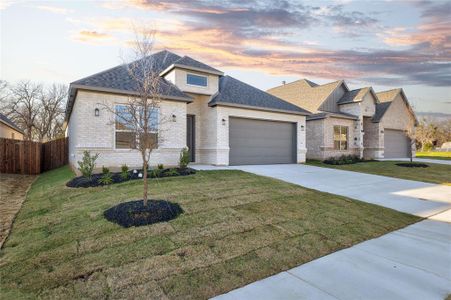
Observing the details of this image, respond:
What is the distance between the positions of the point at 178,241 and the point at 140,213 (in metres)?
1.48

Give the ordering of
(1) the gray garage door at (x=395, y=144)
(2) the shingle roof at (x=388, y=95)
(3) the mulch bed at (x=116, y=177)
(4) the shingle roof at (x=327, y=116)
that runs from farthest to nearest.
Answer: (2) the shingle roof at (x=388, y=95) → (1) the gray garage door at (x=395, y=144) → (4) the shingle roof at (x=327, y=116) → (3) the mulch bed at (x=116, y=177)

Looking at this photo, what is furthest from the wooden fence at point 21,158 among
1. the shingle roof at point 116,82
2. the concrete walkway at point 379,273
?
the concrete walkway at point 379,273

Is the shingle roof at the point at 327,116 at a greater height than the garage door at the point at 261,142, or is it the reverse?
the shingle roof at the point at 327,116

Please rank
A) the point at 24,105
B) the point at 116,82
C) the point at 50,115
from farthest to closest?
the point at 50,115 < the point at 24,105 < the point at 116,82

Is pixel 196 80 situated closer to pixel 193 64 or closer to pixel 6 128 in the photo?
pixel 193 64

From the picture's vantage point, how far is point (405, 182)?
12117mm

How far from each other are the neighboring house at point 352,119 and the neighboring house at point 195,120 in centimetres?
346

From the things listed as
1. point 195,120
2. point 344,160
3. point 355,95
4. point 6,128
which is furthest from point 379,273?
point 6,128

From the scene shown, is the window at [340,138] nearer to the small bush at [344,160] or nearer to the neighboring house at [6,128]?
the small bush at [344,160]

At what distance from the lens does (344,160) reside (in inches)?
768

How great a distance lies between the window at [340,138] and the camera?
20.9 meters

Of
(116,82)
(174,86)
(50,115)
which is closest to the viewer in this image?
(116,82)

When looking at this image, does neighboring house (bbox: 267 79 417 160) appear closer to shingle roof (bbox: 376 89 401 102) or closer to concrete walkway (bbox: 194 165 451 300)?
shingle roof (bbox: 376 89 401 102)

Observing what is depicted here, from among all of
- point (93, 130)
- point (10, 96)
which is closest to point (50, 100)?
point (10, 96)
